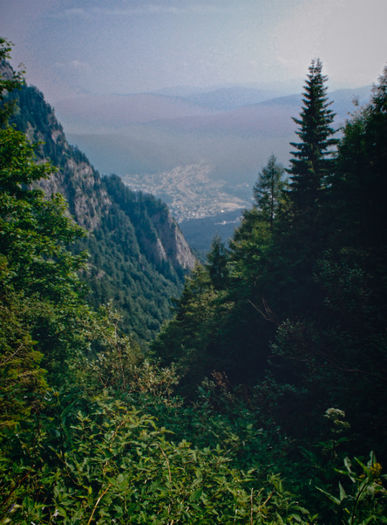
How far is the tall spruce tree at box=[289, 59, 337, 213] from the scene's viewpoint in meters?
17.8

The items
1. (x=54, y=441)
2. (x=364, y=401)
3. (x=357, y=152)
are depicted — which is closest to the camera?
(x=54, y=441)

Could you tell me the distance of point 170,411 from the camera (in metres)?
5.98

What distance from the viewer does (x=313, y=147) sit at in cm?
1878

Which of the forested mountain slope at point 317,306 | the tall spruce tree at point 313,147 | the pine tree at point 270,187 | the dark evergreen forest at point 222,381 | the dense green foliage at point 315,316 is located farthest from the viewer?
the pine tree at point 270,187

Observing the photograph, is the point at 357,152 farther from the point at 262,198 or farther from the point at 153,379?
the point at 262,198

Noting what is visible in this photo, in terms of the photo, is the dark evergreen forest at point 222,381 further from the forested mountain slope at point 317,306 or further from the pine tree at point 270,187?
the pine tree at point 270,187

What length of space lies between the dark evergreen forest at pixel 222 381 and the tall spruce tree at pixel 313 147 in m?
0.11

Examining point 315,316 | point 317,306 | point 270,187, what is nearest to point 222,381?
point 315,316

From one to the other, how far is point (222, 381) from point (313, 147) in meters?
17.4

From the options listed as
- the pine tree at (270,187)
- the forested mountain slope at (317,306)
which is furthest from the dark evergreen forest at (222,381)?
the pine tree at (270,187)

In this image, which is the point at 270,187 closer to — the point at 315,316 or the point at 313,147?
the point at 313,147

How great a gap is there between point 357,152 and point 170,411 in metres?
13.1

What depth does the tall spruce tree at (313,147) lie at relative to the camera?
58.2 feet

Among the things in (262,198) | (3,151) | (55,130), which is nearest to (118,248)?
(55,130)
